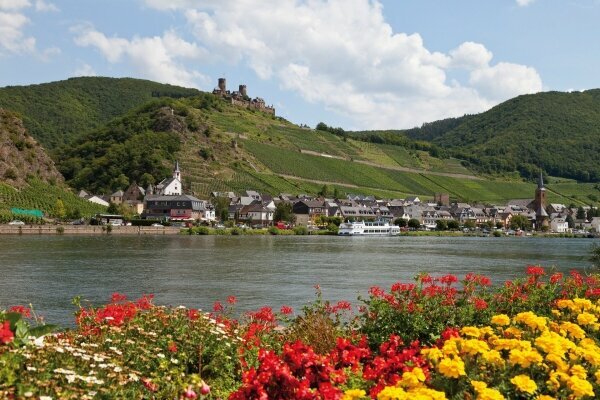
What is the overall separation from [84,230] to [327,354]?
84143 mm

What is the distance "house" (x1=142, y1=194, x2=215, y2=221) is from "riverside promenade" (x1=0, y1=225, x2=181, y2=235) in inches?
654

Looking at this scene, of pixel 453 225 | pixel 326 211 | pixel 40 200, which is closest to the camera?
pixel 40 200

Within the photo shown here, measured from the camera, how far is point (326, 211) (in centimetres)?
12912

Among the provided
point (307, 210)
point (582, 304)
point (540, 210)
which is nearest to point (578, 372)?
point (582, 304)

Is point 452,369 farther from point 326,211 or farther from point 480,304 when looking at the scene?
point 326,211

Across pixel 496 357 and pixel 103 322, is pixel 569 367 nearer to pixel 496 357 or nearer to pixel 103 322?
pixel 496 357

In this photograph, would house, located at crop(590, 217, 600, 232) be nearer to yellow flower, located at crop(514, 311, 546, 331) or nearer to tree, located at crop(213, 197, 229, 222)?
tree, located at crop(213, 197, 229, 222)

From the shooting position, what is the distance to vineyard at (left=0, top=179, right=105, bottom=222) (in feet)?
293

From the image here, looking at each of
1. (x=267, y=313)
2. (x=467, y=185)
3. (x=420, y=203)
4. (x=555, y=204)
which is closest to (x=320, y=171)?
(x=420, y=203)

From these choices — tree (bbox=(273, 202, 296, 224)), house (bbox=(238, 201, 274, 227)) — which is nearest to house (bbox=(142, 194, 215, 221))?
house (bbox=(238, 201, 274, 227))

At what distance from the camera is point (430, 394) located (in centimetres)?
493

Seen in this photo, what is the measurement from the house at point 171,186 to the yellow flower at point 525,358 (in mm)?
124628

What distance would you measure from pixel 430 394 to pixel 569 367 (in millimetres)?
2179

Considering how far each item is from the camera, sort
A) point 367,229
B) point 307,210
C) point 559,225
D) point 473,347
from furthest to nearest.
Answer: point 559,225
point 307,210
point 367,229
point 473,347
